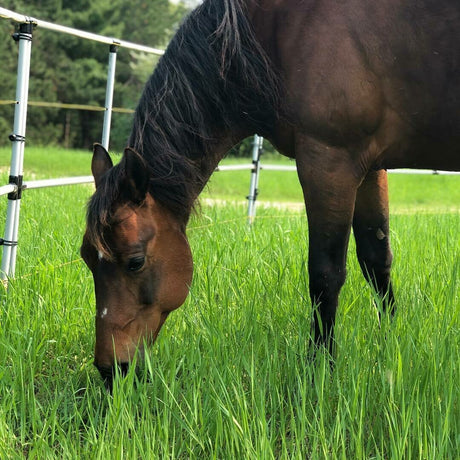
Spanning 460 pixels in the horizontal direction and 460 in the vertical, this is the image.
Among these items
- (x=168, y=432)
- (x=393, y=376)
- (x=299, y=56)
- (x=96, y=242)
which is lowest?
(x=168, y=432)

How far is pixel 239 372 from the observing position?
2082 millimetres

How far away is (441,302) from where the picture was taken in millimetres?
2824

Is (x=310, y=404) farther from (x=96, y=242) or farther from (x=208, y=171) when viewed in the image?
(x=208, y=171)

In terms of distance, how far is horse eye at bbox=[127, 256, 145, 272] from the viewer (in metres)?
2.29

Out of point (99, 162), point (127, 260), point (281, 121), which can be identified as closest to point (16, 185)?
point (99, 162)

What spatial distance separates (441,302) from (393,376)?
934mm

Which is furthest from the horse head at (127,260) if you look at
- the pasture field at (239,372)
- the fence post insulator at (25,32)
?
the fence post insulator at (25,32)

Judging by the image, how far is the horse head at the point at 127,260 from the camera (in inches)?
87.0

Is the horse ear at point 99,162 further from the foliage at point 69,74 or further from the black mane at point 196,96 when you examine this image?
the foliage at point 69,74

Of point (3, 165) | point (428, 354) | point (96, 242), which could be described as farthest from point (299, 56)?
point (3, 165)

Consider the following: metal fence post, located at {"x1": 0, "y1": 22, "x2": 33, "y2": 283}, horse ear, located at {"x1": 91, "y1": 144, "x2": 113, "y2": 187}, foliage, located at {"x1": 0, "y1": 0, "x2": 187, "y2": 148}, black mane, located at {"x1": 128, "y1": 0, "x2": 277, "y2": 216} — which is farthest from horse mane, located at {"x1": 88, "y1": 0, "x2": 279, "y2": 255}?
foliage, located at {"x1": 0, "y1": 0, "x2": 187, "y2": 148}

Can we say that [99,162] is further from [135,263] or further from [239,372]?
[239,372]

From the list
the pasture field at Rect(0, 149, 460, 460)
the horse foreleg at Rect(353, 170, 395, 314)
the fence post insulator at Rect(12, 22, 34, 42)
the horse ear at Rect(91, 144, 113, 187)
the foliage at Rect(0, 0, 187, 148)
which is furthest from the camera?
the foliage at Rect(0, 0, 187, 148)

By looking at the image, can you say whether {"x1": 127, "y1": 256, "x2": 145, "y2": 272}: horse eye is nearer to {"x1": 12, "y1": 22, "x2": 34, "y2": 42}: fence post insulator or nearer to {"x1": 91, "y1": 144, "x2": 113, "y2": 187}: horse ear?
{"x1": 91, "y1": 144, "x2": 113, "y2": 187}: horse ear
